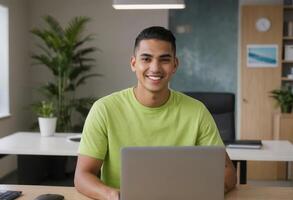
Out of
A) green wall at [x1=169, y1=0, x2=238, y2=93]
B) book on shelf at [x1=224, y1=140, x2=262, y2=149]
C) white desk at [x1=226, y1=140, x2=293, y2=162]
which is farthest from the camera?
green wall at [x1=169, y1=0, x2=238, y2=93]

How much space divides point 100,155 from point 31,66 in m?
4.21

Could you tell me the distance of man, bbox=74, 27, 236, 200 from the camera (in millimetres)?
1674

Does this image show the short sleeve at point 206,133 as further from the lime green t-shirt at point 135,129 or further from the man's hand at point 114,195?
the man's hand at point 114,195

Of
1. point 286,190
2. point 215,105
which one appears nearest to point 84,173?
point 286,190

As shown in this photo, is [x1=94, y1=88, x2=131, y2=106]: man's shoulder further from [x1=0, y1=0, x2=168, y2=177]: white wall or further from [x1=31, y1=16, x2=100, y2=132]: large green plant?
[x1=0, y1=0, x2=168, y2=177]: white wall

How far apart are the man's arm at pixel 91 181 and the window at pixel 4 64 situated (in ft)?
11.4

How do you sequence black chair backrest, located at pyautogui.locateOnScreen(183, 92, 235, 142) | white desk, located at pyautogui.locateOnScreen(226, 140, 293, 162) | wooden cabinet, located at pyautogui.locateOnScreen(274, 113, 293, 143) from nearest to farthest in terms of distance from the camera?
1. white desk, located at pyautogui.locateOnScreen(226, 140, 293, 162)
2. black chair backrest, located at pyautogui.locateOnScreen(183, 92, 235, 142)
3. wooden cabinet, located at pyautogui.locateOnScreen(274, 113, 293, 143)

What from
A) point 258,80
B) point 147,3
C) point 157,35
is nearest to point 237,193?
point 157,35

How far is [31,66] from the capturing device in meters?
5.66

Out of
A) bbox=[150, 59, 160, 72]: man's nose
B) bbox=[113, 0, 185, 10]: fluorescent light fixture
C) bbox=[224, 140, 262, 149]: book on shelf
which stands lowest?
bbox=[224, 140, 262, 149]: book on shelf

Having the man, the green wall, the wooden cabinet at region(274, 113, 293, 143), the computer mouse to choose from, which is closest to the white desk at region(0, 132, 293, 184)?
the man

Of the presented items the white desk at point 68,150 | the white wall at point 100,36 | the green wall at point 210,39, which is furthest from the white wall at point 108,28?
the white desk at point 68,150

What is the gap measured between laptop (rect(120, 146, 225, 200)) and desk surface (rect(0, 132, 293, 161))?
1.53 m

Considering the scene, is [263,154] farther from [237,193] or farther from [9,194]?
[9,194]
